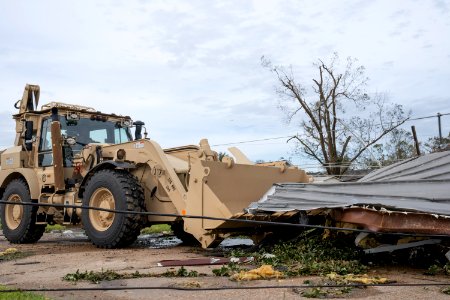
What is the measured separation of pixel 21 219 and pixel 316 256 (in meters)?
6.56

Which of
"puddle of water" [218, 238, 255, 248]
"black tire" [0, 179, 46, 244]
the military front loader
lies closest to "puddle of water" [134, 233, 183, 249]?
the military front loader

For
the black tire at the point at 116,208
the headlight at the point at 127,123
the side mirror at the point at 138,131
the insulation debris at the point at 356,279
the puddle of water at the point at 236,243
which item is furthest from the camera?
the side mirror at the point at 138,131

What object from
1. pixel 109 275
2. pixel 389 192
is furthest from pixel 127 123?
pixel 389 192

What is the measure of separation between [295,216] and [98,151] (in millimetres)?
4111

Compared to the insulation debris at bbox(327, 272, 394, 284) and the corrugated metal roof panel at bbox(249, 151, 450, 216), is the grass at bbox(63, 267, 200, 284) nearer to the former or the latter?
the insulation debris at bbox(327, 272, 394, 284)

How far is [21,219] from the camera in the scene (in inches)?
433

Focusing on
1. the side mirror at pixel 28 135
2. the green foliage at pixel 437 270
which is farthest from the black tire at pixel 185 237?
the green foliage at pixel 437 270

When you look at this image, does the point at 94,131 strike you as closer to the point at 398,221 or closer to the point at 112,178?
the point at 112,178

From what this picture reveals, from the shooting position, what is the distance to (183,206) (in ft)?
27.4

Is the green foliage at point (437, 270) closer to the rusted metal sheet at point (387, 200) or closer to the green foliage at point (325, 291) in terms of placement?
the rusted metal sheet at point (387, 200)

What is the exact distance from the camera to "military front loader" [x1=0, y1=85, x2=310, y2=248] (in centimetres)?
821

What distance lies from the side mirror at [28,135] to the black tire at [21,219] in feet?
2.32

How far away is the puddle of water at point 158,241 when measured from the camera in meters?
10.4

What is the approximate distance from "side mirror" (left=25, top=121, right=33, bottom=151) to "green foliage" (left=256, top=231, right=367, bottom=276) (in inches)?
222
